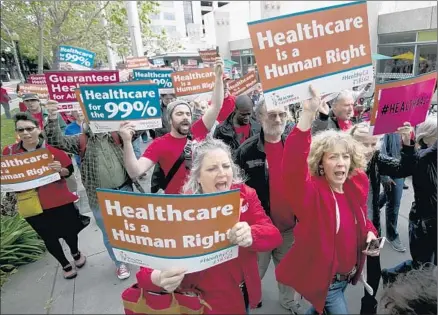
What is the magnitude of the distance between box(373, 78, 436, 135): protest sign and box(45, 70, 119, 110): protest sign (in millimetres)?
2518

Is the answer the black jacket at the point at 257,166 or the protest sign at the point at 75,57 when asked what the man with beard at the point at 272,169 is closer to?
the black jacket at the point at 257,166

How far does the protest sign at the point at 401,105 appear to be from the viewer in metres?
2.18

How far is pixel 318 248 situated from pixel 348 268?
29 centimetres

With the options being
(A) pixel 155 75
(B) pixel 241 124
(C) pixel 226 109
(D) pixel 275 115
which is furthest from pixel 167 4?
(D) pixel 275 115

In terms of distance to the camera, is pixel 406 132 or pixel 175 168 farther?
pixel 175 168

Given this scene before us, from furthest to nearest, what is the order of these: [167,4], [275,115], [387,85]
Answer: [167,4], [275,115], [387,85]

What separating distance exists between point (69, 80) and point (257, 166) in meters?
2.15

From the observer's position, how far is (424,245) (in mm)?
2508

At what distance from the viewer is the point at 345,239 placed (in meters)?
1.80

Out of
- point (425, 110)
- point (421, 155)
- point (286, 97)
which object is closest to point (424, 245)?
point (421, 155)

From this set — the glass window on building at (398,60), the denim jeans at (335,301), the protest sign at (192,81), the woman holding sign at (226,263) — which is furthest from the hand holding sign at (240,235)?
the glass window on building at (398,60)

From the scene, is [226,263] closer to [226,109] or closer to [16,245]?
[16,245]

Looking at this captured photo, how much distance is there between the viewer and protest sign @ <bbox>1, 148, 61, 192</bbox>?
8.94 feet

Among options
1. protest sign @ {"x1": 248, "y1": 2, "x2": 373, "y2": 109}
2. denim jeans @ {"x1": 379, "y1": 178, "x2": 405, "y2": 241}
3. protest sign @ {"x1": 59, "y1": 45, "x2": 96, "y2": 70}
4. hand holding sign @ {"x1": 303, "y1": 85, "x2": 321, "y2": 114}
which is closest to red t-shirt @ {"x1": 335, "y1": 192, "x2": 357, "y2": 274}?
hand holding sign @ {"x1": 303, "y1": 85, "x2": 321, "y2": 114}
